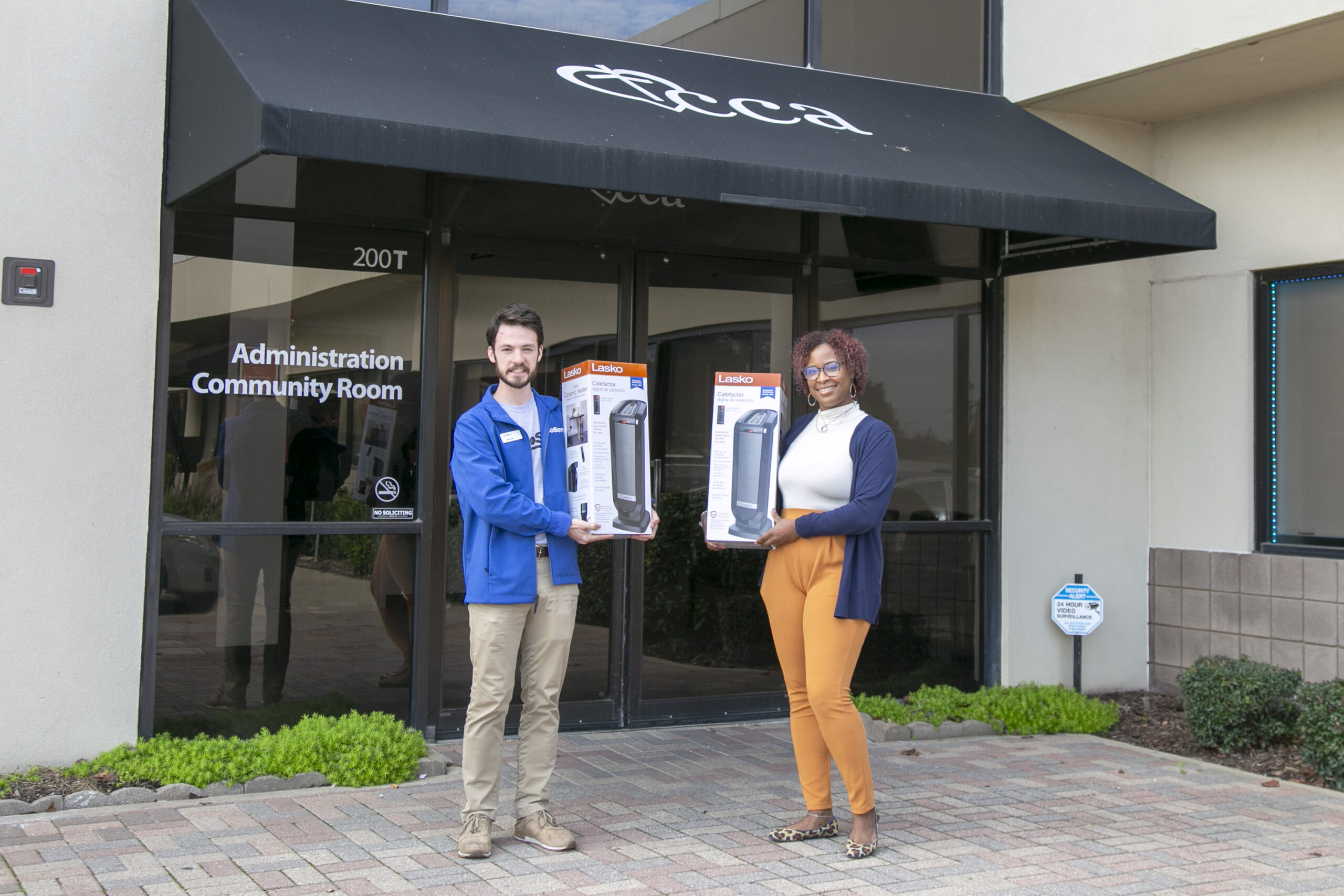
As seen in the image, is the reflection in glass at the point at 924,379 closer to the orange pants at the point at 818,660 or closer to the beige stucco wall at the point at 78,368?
the orange pants at the point at 818,660

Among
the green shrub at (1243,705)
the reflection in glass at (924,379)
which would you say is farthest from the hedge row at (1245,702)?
the reflection in glass at (924,379)

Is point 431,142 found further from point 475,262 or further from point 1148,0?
point 1148,0

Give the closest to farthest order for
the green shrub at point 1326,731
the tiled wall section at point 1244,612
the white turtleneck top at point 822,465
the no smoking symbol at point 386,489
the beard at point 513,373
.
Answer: the beard at point 513,373 → the white turtleneck top at point 822,465 → the green shrub at point 1326,731 → the no smoking symbol at point 386,489 → the tiled wall section at point 1244,612

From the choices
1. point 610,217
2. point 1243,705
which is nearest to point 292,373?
point 610,217

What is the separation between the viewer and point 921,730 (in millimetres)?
6730

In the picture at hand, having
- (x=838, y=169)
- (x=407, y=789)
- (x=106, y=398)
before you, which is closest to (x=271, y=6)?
(x=106, y=398)

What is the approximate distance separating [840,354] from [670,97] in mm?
2060

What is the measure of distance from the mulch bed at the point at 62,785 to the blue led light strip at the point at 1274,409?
6316mm

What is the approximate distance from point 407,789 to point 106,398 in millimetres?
2163

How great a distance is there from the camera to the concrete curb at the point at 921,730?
6.66 meters

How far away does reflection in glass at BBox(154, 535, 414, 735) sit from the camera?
18.5 feet

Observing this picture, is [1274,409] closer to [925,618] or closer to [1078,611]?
[1078,611]

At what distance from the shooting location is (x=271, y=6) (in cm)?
564

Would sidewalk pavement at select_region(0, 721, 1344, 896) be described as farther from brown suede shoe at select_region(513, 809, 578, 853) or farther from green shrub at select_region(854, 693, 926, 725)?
green shrub at select_region(854, 693, 926, 725)
